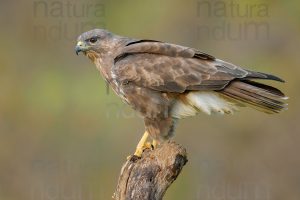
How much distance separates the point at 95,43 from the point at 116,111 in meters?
3.54

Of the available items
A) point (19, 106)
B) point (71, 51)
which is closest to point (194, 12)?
point (71, 51)

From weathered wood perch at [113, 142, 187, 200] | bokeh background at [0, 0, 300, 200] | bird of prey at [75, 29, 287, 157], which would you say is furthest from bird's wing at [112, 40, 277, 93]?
bokeh background at [0, 0, 300, 200]

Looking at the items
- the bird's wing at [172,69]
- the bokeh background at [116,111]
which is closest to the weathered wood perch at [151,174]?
the bird's wing at [172,69]

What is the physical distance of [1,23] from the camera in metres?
18.4

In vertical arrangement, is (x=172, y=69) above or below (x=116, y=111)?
above

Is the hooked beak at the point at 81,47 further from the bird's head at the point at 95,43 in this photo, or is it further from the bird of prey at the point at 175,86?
the bird of prey at the point at 175,86

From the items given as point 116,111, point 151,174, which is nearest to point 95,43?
point 151,174

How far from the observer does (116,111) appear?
15.2 meters

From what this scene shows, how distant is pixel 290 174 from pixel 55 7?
16.2 ft

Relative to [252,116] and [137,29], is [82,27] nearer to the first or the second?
[137,29]

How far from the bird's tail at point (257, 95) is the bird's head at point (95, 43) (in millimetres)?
1644

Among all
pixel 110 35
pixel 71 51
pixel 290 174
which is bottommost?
pixel 290 174

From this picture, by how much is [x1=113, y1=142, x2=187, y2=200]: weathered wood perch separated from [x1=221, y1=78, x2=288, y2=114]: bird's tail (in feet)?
2.97

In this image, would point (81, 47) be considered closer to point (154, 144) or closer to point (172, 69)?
point (172, 69)
